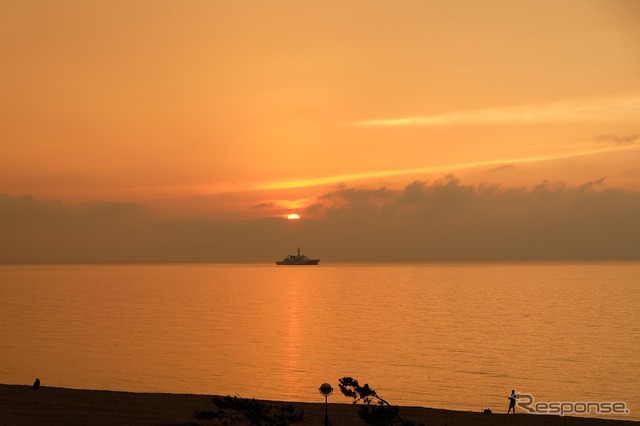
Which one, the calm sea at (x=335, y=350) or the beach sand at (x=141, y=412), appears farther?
the calm sea at (x=335, y=350)

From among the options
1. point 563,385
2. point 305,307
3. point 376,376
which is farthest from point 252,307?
point 563,385

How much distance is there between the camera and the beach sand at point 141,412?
31.0 metres

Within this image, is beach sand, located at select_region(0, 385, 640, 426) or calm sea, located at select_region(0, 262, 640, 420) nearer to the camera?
beach sand, located at select_region(0, 385, 640, 426)

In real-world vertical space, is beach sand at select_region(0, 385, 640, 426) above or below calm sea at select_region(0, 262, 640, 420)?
below

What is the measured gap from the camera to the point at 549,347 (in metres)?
68.2

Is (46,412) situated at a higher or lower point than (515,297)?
lower

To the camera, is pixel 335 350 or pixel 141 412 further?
pixel 335 350

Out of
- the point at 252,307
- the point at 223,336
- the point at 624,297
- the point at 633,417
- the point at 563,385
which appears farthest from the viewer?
the point at 624,297

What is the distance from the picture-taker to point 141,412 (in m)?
33.4

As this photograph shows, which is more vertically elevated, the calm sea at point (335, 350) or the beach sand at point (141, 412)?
the calm sea at point (335, 350)

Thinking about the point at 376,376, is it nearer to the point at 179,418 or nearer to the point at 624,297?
the point at 179,418

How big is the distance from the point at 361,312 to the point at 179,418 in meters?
80.9

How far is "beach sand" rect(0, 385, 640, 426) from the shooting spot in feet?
102

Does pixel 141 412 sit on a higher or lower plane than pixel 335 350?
lower
